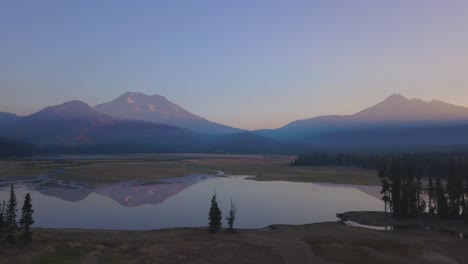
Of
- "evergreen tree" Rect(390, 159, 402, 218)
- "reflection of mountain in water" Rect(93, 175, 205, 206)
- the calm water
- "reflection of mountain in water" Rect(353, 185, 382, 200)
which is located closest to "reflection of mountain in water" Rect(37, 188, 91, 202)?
the calm water

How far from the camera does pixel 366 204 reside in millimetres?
94375

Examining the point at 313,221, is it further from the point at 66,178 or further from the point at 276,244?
the point at 66,178

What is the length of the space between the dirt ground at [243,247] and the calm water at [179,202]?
384 inches

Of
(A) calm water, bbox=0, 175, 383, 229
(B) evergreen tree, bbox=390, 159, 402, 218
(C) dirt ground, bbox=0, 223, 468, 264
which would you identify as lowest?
(C) dirt ground, bbox=0, 223, 468, 264

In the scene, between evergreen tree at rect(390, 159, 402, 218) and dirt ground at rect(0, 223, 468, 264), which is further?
evergreen tree at rect(390, 159, 402, 218)

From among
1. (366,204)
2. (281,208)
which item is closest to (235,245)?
(281,208)

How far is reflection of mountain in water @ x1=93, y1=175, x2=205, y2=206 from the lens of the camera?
316 feet

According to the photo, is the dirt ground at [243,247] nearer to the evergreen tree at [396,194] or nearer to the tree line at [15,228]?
the tree line at [15,228]

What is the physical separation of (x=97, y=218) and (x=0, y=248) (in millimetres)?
24709

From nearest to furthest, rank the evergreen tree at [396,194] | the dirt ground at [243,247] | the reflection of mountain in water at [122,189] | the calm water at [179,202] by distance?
the dirt ground at [243,247]
the calm water at [179,202]
the evergreen tree at [396,194]
the reflection of mountain in water at [122,189]

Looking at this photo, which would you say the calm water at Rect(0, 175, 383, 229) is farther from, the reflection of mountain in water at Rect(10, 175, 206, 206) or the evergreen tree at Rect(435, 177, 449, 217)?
the evergreen tree at Rect(435, 177, 449, 217)

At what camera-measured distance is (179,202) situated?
94.1 meters

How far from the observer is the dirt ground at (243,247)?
48.5 metres

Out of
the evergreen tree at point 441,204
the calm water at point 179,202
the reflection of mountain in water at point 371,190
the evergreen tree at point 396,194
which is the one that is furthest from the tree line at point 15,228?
the reflection of mountain in water at point 371,190
